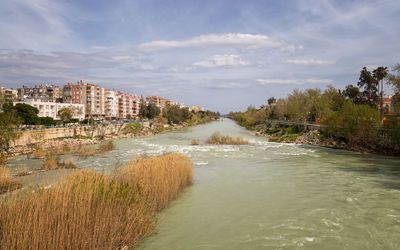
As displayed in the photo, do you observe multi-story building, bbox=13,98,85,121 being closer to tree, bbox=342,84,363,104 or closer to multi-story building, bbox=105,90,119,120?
multi-story building, bbox=105,90,119,120

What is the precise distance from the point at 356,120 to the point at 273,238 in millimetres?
30562

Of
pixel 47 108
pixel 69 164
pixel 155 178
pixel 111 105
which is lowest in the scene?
pixel 69 164

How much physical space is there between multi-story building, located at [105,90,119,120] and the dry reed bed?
112 m

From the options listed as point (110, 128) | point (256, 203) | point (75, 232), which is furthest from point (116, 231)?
point (110, 128)

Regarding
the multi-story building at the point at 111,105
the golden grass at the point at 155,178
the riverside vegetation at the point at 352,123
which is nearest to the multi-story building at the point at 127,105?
the multi-story building at the point at 111,105

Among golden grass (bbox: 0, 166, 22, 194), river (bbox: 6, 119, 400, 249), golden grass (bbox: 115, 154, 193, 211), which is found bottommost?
river (bbox: 6, 119, 400, 249)

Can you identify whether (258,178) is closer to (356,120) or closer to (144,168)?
(144,168)

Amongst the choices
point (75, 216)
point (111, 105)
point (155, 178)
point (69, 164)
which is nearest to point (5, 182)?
point (69, 164)

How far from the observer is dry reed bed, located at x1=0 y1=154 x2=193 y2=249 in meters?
5.26

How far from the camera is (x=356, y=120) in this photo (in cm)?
3294

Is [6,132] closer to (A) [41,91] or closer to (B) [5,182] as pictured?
→ (B) [5,182]

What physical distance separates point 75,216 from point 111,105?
120515mm

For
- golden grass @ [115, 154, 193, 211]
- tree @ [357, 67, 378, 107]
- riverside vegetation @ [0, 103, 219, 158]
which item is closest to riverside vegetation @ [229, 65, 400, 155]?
tree @ [357, 67, 378, 107]

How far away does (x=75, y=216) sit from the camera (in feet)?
19.3
